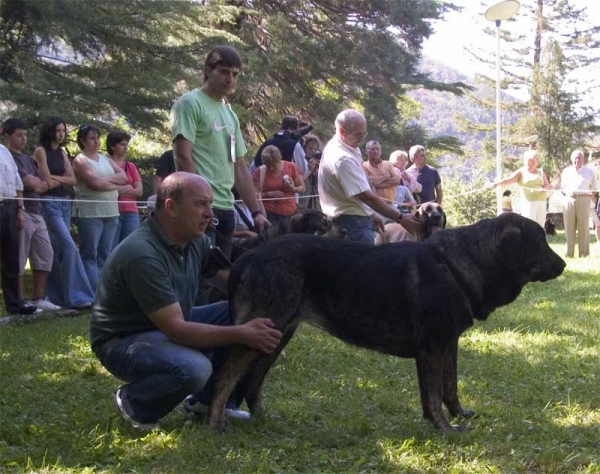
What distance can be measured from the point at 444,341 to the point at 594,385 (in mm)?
1804

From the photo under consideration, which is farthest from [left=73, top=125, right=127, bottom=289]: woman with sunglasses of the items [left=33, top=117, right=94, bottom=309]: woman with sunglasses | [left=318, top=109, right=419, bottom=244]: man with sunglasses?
[left=318, top=109, right=419, bottom=244]: man with sunglasses

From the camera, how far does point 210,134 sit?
19.7 ft

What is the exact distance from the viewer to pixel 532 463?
4.34m

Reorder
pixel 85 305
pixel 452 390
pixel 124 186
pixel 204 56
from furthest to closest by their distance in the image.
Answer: pixel 204 56, pixel 124 186, pixel 85 305, pixel 452 390

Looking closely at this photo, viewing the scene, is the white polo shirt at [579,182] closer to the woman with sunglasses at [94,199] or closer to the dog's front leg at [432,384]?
the woman with sunglasses at [94,199]

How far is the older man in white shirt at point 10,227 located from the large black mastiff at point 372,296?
182 inches

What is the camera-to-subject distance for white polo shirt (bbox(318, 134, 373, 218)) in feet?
23.4

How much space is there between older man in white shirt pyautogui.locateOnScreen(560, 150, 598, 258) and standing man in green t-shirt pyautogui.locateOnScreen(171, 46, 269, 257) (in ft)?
39.3

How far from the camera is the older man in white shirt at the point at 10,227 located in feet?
28.7

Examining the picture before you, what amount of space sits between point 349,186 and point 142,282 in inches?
116

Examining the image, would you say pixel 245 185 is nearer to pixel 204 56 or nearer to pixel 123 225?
pixel 123 225

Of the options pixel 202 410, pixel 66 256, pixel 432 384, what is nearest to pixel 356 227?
pixel 432 384

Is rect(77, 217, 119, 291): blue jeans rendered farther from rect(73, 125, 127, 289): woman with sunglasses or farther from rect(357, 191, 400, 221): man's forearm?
rect(357, 191, 400, 221): man's forearm

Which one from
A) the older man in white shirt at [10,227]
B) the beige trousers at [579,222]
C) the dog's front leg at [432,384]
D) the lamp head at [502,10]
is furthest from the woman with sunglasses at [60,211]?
the lamp head at [502,10]
